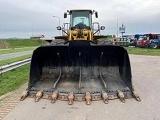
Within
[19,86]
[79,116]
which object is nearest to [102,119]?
[79,116]

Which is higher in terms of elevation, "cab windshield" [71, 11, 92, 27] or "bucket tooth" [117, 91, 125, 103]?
"cab windshield" [71, 11, 92, 27]

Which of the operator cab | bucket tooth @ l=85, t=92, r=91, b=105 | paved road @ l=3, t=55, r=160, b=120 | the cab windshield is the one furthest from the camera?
the cab windshield

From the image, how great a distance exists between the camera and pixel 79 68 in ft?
25.8

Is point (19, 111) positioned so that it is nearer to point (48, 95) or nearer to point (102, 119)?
point (48, 95)

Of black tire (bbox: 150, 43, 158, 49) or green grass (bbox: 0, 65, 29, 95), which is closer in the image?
green grass (bbox: 0, 65, 29, 95)

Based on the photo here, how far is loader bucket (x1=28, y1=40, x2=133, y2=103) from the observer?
7109mm

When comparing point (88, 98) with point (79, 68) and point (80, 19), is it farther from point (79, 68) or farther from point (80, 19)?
point (80, 19)

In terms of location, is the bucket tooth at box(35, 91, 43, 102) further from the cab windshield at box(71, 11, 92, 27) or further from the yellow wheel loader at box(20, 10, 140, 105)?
the cab windshield at box(71, 11, 92, 27)

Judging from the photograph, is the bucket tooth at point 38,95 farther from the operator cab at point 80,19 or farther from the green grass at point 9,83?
the operator cab at point 80,19

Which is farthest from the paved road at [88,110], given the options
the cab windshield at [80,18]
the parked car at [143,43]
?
the parked car at [143,43]

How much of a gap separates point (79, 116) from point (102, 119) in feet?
1.69

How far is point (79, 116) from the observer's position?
17.1ft

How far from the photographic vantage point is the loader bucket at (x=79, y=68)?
7.11 meters

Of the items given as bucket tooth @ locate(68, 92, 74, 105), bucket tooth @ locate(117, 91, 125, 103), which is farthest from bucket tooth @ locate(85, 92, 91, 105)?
bucket tooth @ locate(117, 91, 125, 103)
